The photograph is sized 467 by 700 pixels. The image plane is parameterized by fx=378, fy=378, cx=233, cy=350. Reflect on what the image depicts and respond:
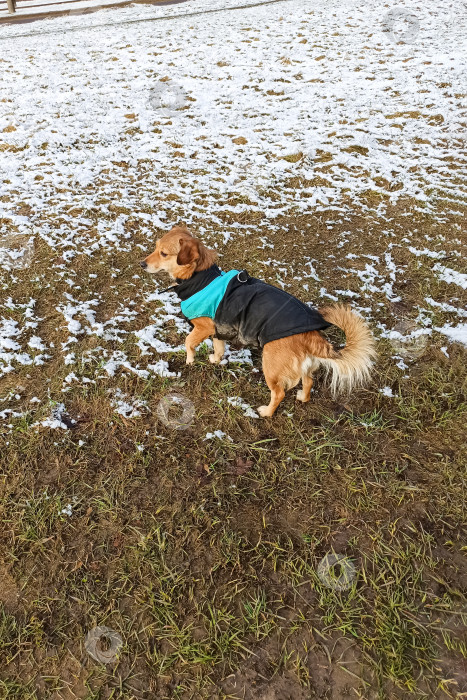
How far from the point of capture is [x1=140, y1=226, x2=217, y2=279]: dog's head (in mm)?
3562

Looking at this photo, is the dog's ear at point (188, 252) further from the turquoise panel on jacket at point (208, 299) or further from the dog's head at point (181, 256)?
the turquoise panel on jacket at point (208, 299)

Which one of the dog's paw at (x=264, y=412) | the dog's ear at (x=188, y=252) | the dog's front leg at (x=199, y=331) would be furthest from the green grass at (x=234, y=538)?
the dog's ear at (x=188, y=252)

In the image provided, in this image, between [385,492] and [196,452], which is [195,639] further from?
[385,492]

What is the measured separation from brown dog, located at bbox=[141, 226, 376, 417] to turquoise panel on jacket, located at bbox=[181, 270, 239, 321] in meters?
0.05

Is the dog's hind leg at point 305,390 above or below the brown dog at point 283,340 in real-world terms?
below

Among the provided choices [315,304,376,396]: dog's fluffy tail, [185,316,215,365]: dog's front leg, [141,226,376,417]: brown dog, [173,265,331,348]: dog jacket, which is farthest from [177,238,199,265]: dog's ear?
[315,304,376,396]: dog's fluffy tail

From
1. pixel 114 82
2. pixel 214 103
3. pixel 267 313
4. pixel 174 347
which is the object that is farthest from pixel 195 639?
pixel 114 82

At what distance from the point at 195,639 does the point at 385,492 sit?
1744mm

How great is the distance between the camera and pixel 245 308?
10.9ft

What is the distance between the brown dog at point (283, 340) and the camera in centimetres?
301

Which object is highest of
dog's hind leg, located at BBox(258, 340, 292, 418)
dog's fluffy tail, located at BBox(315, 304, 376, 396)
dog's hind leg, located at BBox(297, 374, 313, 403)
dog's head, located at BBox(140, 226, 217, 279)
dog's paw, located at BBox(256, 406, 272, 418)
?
dog's head, located at BBox(140, 226, 217, 279)

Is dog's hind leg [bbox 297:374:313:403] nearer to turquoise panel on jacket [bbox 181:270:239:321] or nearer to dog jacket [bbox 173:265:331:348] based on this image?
dog jacket [bbox 173:265:331:348]

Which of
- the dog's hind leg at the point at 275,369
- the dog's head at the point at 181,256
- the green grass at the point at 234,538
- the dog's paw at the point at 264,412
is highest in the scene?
the dog's head at the point at 181,256

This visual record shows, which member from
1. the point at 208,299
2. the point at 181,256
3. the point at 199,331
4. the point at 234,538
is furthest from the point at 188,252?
the point at 234,538
